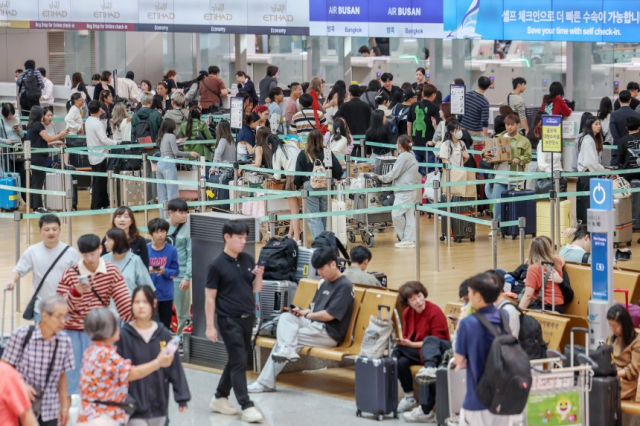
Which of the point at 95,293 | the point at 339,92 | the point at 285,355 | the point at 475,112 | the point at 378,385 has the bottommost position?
the point at 378,385

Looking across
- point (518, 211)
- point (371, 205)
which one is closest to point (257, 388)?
point (371, 205)

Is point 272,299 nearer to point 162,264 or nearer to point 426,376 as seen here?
point 162,264

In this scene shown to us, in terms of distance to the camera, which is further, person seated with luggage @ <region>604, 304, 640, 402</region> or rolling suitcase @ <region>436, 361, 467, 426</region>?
person seated with luggage @ <region>604, 304, 640, 402</region>

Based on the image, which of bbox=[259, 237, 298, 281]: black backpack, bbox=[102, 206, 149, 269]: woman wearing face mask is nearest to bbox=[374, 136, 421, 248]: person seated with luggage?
bbox=[259, 237, 298, 281]: black backpack

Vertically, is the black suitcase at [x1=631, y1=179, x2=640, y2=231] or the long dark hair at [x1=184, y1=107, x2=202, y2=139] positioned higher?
the long dark hair at [x1=184, y1=107, x2=202, y2=139]

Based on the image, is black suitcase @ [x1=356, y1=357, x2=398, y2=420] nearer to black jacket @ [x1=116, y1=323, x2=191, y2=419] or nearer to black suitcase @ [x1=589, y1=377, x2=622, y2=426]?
black suitcase @ [x1=589, y1=377, x2=622, y2=426]

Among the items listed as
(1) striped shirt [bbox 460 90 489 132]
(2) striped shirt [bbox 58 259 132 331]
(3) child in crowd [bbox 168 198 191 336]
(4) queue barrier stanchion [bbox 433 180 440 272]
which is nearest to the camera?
(2) striped shirt [bbox 58 259 132 331]

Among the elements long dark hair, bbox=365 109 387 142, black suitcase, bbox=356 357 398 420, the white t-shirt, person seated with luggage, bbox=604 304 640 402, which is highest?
long dark hair, bbox=365 109 387 142

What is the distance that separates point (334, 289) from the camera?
33.0 feet

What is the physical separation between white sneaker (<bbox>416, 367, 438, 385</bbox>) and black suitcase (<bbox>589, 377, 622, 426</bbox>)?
3.79ft

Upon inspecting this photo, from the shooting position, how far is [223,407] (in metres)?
9.51

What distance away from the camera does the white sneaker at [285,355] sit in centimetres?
997

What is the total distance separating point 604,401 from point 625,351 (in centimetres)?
54

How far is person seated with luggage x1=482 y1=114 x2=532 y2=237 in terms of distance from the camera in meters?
16.6
